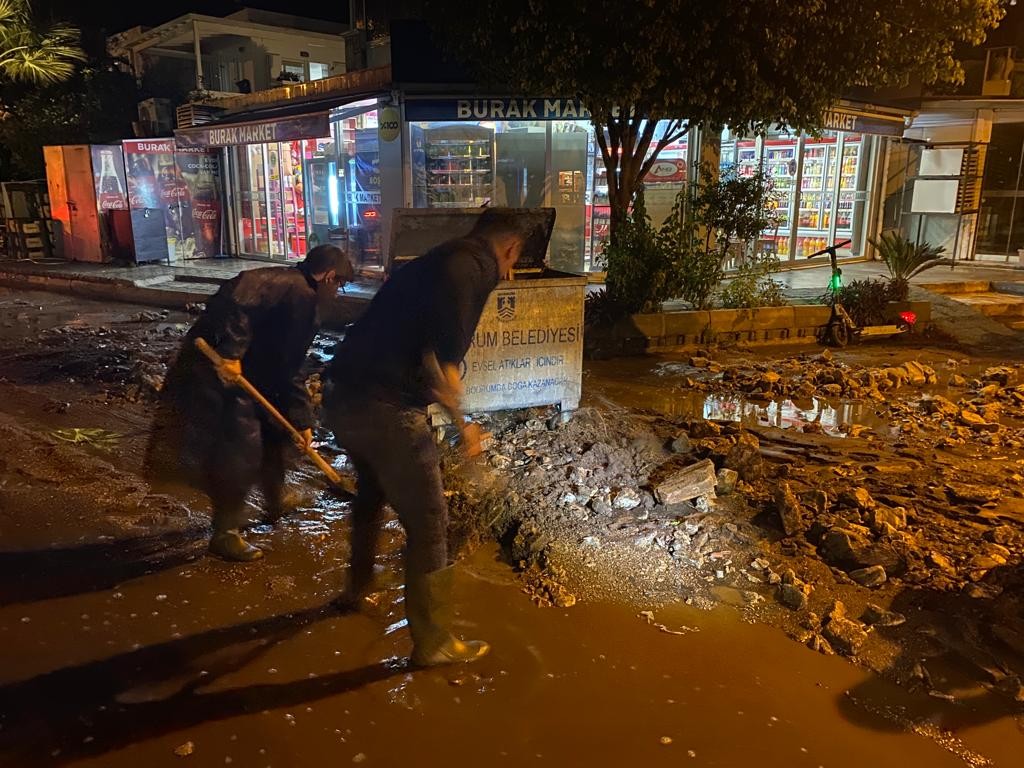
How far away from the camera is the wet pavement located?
9.12 ft

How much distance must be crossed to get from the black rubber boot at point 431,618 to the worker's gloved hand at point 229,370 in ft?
4.89

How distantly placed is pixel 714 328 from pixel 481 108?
195 inches

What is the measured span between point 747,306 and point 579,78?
3.58 meters

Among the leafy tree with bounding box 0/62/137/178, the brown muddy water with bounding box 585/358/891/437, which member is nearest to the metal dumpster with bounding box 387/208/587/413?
the brown muddy water with bounding box 585/358/891/437

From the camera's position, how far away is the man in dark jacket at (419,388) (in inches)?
119

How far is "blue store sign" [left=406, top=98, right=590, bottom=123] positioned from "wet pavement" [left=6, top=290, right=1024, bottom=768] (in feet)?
29.1

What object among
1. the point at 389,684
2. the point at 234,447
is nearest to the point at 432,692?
the point at 389,684

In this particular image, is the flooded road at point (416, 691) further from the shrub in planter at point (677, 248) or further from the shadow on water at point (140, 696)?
the shrub in planter at point (677, 248)

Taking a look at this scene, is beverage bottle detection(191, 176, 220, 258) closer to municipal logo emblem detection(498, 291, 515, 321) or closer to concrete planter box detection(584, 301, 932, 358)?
concrete planter box detection(584, 301, 932, 358)

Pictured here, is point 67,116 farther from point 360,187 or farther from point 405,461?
point 405,461

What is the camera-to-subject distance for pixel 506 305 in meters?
5.65

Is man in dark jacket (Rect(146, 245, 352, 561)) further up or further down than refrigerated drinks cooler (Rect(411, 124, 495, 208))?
further down

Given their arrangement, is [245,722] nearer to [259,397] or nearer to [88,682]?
[88,682]

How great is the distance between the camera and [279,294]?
4.05 meters
